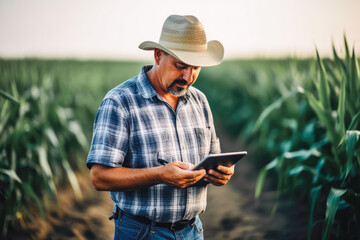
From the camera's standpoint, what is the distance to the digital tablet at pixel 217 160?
145 centimetres

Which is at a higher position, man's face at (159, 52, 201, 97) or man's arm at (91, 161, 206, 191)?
man's face at (159, 52, 201, 97)

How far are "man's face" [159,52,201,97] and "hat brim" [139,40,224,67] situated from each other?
0.04m

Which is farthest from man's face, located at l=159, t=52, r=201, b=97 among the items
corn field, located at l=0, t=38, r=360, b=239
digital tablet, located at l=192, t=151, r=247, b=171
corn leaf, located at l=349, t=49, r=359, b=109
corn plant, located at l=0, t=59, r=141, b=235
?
corn leaf, located at l=349, t=49, r=359, b=109

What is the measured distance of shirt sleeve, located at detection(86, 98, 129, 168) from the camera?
1.51 m

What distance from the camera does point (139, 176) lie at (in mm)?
1508

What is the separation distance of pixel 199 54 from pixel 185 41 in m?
0.09

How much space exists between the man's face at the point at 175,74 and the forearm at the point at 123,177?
39 centimetres

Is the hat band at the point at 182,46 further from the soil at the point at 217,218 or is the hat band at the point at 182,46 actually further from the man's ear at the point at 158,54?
the soil at the point at 217,218

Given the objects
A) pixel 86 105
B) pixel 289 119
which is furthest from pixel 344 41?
pixel 86 105

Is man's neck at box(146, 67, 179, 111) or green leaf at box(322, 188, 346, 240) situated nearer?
man's neck at box(146, 67, 179, 111)

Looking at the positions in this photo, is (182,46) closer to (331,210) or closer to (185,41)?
(185,41)

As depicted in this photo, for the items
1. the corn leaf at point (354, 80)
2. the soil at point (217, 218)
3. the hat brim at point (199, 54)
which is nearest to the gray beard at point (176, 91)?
the hat brim at point (199, 54)

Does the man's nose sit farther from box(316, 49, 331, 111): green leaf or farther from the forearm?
box(316, 49, 331, 111): green leaf

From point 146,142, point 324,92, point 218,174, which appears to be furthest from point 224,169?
point 324,92
